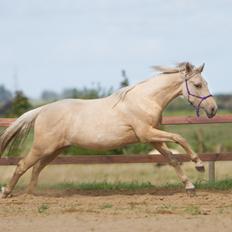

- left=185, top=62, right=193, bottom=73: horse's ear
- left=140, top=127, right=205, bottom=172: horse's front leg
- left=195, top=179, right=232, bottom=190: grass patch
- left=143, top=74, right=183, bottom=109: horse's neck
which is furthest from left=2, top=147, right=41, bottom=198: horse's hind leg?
left=195, top=179, right=232, bottom=190: grass patch

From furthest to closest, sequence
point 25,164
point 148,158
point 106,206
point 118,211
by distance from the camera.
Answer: point 148,158
point 25,164
point 106,206
point 118,211

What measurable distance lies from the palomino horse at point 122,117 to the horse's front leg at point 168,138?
0.05 ft

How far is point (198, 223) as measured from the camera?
731 cm

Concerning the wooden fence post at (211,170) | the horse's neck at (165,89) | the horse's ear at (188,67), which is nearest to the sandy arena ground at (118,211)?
the wooden fence post at (211,170)

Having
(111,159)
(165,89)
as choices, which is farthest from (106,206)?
(111,159)

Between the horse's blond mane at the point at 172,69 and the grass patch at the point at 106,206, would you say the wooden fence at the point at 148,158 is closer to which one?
the horse's blond mane at the point at 172,69

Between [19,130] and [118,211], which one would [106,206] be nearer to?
[118,211]

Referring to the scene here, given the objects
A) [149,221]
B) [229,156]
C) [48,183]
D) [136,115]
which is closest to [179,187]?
[229,156]

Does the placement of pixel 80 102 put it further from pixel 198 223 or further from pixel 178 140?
pixel 198 223

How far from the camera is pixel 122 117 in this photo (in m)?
9.94

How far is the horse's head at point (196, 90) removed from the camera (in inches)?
389

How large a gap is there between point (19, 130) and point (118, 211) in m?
2.81

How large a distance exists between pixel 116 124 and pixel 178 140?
0.94 meters

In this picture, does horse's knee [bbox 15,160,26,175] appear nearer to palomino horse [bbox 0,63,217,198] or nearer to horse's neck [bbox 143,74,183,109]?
palomino horse [bbox 0,63,217,198]
